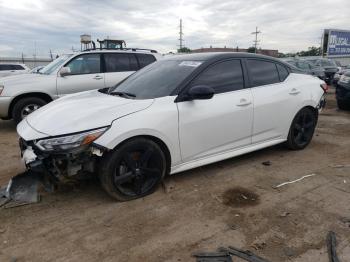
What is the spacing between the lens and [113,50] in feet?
28.6

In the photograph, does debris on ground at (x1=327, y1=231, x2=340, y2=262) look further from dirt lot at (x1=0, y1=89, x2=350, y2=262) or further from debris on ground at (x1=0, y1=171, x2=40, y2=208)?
debris on ground at (x1=0, y1=171, x2=40, y2=208)

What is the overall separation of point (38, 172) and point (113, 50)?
5578 millimetres

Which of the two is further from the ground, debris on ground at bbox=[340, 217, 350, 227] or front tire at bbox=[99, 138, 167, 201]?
front tire at bbox=[99, 138, 167, 201]

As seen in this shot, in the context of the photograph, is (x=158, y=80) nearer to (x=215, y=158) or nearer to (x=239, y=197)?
(x=215, y=158)

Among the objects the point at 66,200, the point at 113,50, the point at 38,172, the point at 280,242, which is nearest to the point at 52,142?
the point at 38,172

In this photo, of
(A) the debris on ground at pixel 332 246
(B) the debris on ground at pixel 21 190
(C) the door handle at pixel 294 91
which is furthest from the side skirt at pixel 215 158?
(A) the debris on ground at pixel 332 246

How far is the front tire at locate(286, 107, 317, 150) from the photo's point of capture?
558 cm

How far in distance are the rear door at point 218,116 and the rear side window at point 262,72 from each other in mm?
220

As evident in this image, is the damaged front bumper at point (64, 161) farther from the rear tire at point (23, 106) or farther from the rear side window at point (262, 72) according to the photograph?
the rear tire at point (23, 106)

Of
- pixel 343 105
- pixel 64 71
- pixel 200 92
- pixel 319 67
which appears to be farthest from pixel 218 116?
pixel 319 67

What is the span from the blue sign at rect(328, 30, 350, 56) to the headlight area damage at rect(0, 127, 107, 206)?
129 feet

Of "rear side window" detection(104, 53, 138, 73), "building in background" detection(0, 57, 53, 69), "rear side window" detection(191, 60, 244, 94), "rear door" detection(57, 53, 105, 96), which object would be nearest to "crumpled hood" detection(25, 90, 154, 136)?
"rear side window" detection(191, 60, 244, 94)

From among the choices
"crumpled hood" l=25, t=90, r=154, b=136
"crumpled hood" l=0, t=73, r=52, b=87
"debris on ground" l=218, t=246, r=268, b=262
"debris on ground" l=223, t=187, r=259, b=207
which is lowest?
"debris on ground" l=218, t=246, r=268, b=262

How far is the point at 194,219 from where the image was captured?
3.52 meters
